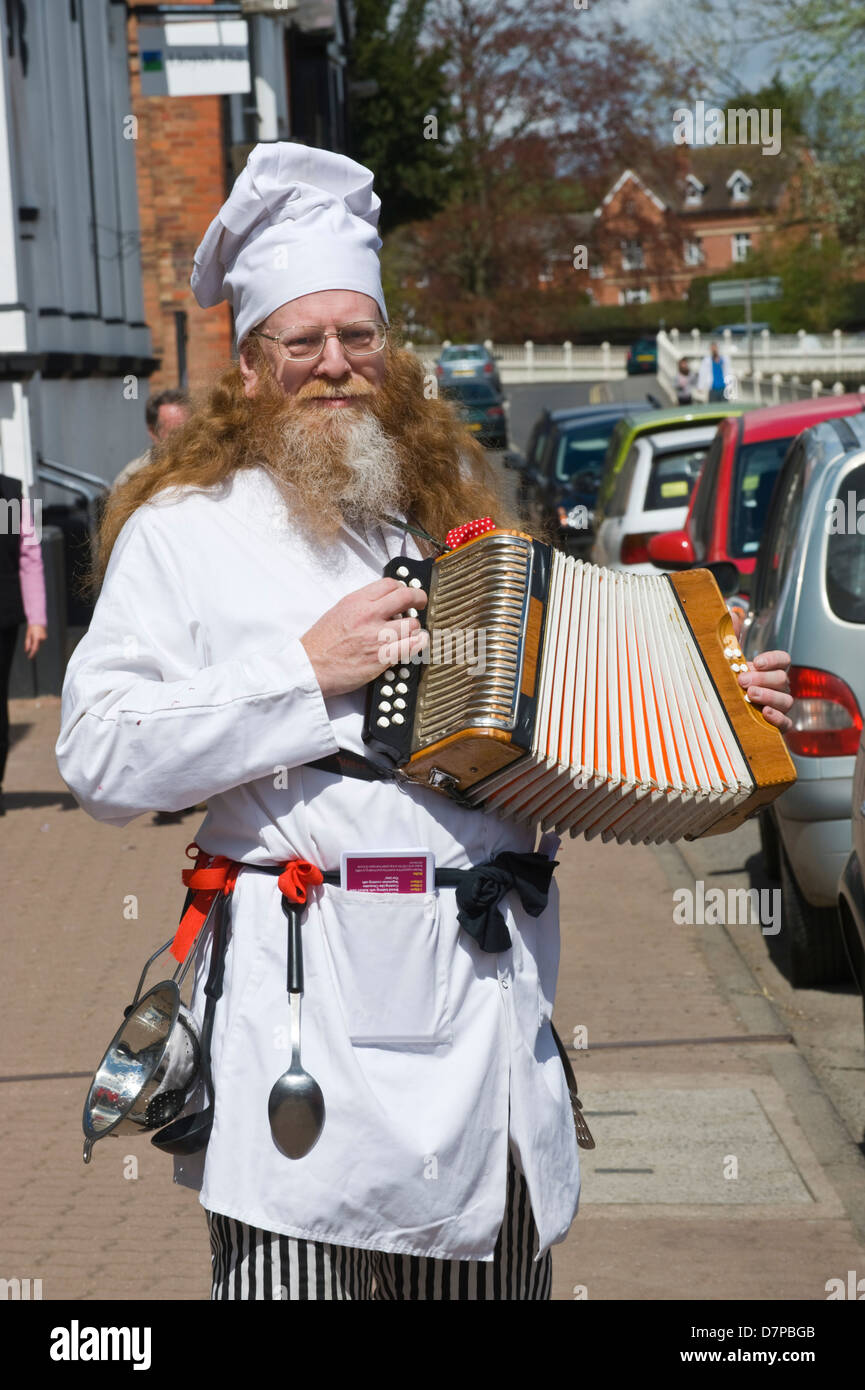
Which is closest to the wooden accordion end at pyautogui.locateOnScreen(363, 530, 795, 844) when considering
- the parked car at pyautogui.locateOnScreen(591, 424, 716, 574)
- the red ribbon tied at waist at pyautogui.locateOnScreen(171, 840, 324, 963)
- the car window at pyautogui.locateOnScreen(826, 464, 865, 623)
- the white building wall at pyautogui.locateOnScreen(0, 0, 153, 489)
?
the red ribbon tied at waist at pyautogui.locateOnScreen(171, 840, 324, 963)

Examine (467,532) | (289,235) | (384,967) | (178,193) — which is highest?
(178,193)

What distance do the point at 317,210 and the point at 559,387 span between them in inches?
2651

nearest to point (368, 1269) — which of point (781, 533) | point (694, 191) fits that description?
point (781, 533)

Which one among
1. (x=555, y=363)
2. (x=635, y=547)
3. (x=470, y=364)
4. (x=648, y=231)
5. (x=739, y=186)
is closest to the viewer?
(x=635, y=547)

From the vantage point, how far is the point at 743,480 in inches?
424

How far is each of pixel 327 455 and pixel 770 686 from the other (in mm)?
748

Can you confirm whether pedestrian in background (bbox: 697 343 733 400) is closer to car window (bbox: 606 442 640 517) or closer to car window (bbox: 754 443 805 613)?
car window (bbox: 606 442 640 517)

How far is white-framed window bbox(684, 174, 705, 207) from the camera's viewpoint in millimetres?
91938

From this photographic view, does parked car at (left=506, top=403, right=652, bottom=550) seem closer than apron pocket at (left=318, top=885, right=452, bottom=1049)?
No

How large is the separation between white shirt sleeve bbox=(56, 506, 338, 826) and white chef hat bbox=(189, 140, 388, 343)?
501mm

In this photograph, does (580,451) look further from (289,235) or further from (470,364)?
(470,364)

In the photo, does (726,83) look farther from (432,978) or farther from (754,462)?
(432,978)

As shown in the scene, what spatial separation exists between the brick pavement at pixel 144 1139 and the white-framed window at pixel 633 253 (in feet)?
225
